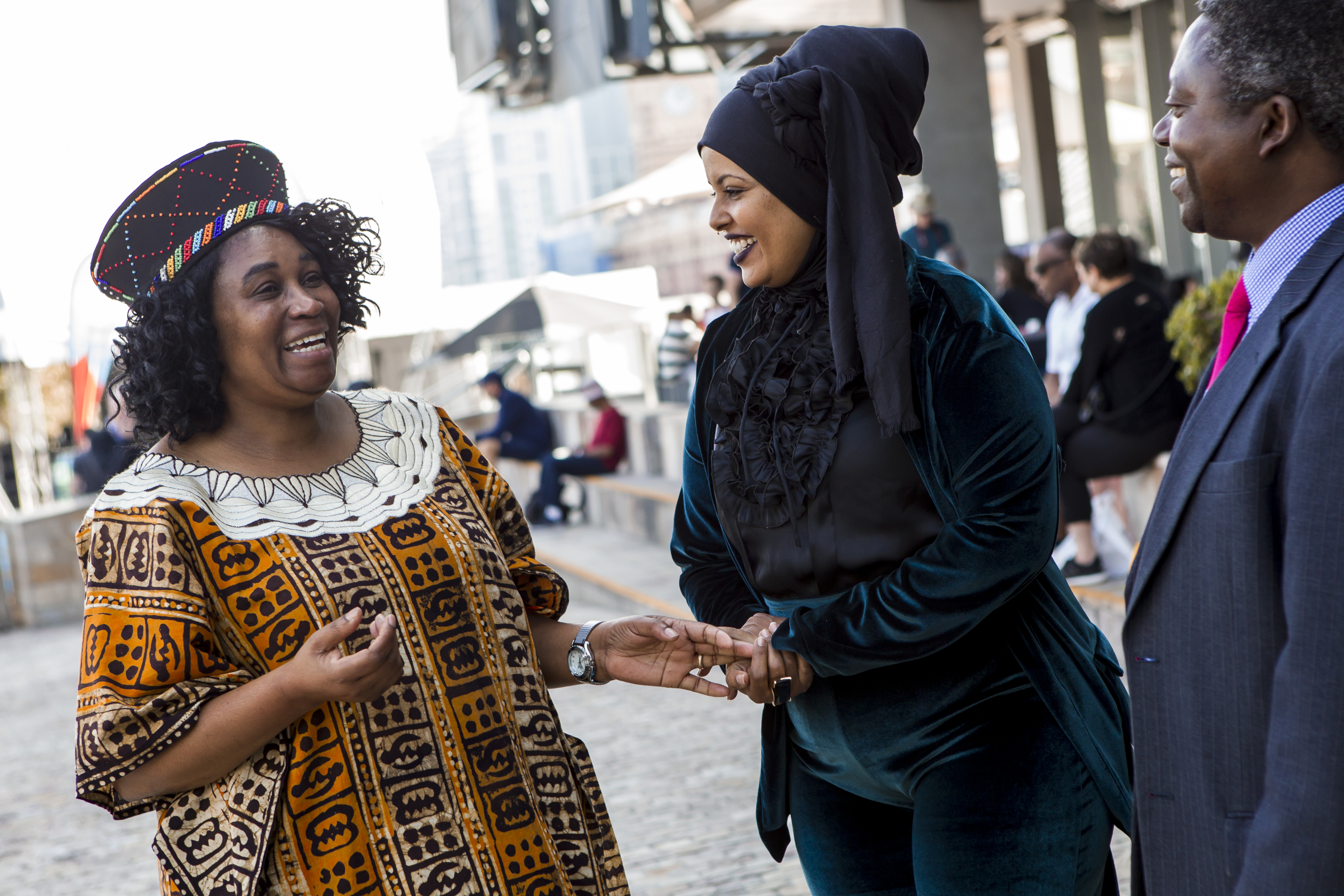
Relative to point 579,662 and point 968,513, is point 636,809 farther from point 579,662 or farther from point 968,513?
point 968,513

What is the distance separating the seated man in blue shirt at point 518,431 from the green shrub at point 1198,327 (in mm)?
10013

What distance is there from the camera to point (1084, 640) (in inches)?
88.4

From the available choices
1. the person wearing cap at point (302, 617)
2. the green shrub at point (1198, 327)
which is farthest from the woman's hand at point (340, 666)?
the green shrub at point (1198, 327)

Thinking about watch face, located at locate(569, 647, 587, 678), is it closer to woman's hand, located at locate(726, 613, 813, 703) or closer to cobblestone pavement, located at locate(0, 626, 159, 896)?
woman's hand, located at locate(726, 613, 813, 703)

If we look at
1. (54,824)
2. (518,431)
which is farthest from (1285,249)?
(518,431)

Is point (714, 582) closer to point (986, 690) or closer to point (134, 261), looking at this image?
point (986, 690)

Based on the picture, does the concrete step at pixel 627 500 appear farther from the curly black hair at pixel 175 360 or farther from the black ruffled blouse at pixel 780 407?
the curly black hair at pixel 175 360

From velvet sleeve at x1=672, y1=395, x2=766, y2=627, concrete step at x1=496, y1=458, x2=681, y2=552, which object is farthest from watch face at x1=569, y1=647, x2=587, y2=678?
concrete step at x1=496, y1=458, x2=681, y2=552

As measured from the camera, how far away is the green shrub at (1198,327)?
5.82m

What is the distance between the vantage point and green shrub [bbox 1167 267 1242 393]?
582 centimetres

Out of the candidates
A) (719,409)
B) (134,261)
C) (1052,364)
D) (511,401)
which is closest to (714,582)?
(719,409)

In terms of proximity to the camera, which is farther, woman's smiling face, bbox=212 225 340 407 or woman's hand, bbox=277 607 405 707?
woman's smiling face, bbox=212 225 340 407

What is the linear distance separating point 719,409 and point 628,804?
12.3 ft

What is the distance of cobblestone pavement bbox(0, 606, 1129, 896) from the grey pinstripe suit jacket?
302cm
